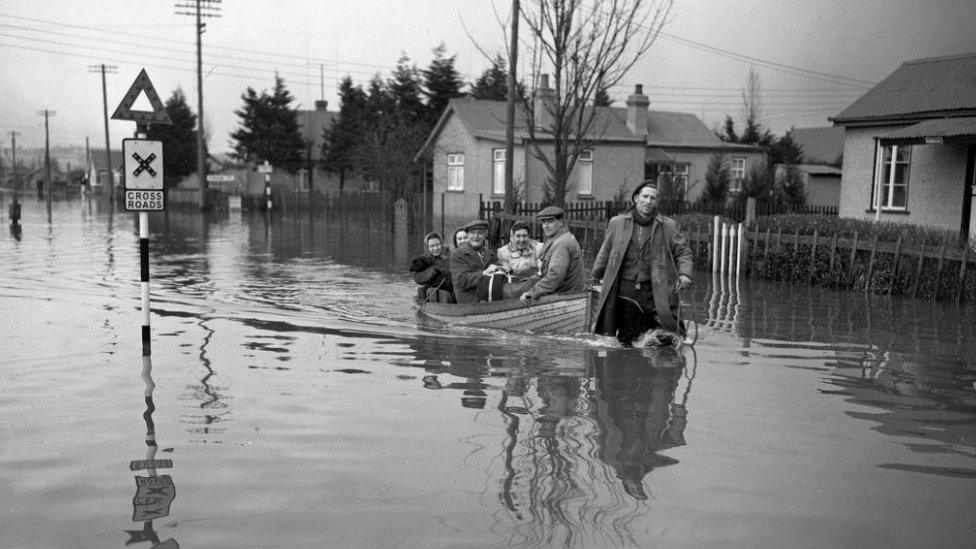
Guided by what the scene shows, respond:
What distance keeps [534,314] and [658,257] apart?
2260 mm

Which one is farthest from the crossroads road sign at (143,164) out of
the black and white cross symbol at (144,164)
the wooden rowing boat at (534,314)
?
the wooden rowing boat at (534,314)

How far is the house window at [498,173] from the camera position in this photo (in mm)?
40688

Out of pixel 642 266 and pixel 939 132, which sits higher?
pixel 939 132

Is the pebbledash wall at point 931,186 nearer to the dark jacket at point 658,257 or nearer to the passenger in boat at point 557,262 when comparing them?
the passenger in boat at point 557,262

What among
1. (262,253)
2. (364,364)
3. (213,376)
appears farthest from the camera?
(262,253)

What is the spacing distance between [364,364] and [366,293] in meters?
7.15

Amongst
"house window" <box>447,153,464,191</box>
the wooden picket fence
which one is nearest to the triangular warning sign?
the wooden picket fence

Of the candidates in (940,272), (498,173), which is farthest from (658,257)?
(498,173)

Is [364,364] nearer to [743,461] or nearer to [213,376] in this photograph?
[213,376]

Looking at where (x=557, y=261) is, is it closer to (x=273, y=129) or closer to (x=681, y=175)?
(x=681, y=175)

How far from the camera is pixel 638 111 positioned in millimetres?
44344

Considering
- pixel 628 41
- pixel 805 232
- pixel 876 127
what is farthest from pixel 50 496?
pixel 876 127

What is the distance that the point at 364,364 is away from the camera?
9.84m

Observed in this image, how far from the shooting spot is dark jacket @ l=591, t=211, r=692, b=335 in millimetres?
9641
